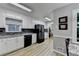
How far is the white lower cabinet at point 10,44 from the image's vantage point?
361cm

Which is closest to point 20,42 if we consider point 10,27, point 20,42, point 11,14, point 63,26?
point 20,42

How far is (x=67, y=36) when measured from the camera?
3.77 m

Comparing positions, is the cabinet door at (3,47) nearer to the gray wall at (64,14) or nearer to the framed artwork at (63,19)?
the gray wall at (64,14)

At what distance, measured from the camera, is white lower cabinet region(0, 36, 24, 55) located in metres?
3.61

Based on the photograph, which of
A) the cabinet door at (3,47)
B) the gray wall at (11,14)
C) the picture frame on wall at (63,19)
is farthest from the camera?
the gray wall at (11,14)

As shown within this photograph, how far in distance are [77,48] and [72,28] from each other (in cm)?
85

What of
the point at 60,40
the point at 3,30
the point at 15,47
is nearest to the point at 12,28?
the point at 3,30

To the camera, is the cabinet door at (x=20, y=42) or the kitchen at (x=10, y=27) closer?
the kitchen at (x=10, y=27)

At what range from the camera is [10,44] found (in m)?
4.03

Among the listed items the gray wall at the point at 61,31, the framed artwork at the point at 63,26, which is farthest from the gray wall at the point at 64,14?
the framed artwork at the point at 63,26

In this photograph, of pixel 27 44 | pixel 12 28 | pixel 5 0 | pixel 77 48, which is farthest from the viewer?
pixel 27 44

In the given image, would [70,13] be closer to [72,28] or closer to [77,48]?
[72,28]

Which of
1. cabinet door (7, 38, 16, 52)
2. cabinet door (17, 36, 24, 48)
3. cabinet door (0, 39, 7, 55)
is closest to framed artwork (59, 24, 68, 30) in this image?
cabinet door (17, 36, 24, 48)

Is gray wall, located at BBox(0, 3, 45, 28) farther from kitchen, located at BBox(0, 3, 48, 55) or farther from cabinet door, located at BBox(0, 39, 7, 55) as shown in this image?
cabinet door, located at BBox(0, 39, 7, 55)
